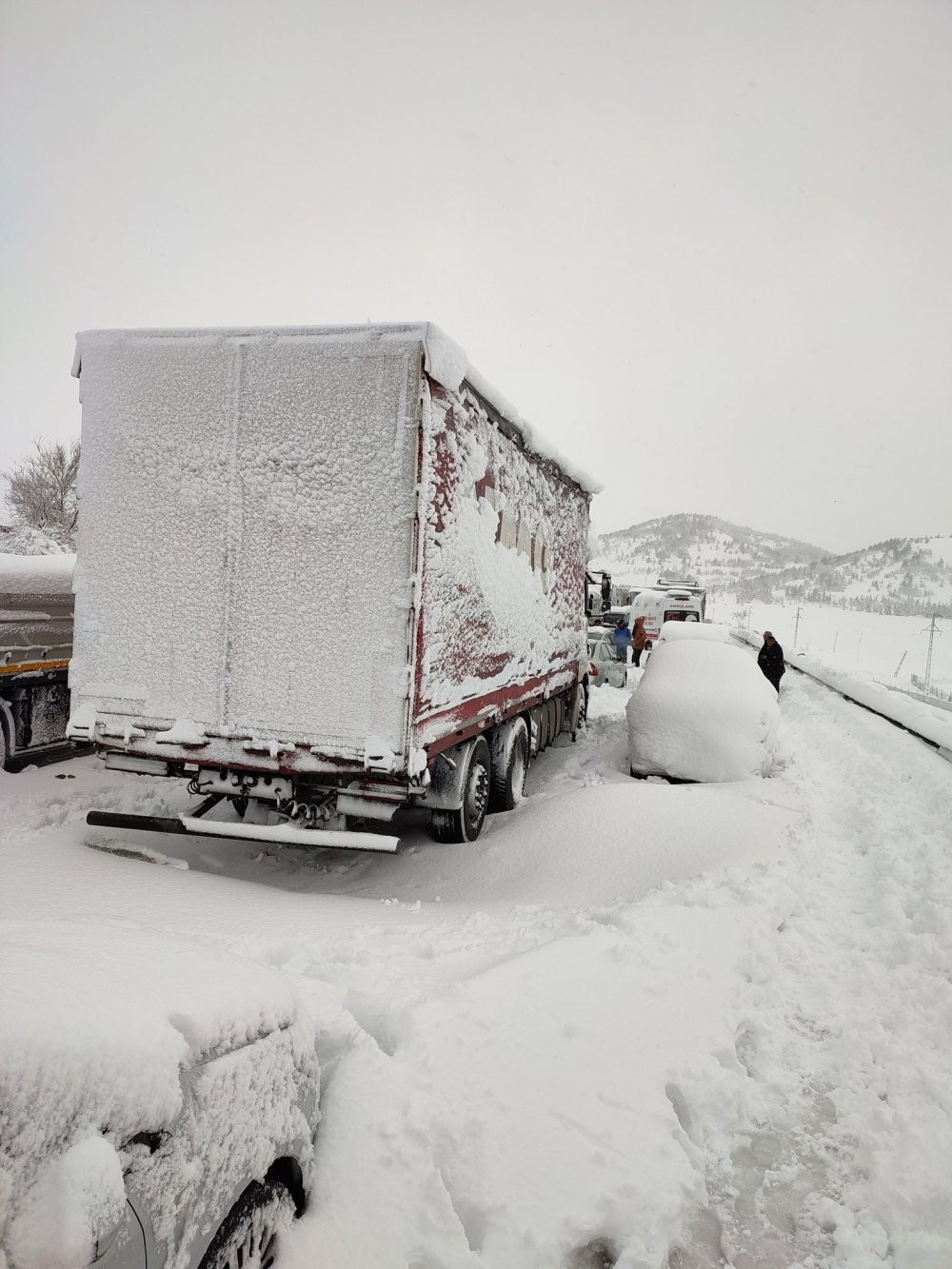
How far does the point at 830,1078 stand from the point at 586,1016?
3.66 feet

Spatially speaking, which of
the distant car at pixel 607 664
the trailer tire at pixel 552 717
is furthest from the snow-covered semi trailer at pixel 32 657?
the distant car at pixel 607 664

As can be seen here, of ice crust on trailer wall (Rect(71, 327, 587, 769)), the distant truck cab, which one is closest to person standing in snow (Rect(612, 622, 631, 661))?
the distant truck cab

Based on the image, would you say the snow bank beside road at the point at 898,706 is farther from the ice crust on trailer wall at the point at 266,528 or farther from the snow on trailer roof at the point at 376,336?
the snow on trailer roof at the point at 376,336

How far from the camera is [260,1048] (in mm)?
2232

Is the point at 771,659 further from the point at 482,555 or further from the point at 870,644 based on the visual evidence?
the point at 870,644

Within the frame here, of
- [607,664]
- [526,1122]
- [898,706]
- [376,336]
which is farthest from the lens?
[607,664]

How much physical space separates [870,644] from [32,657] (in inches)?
1900

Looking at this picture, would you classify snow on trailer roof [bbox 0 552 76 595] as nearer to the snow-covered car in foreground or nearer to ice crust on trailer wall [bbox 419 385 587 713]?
ice crust on trailer wall [bbox 419 385 587 713]

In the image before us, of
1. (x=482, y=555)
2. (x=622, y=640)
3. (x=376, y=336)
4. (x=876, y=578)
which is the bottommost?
(x=622, y=640)

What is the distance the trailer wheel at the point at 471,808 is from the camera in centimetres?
679

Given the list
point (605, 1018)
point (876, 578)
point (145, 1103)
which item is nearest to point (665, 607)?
point (605, 1018)

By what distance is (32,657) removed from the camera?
28.1 feet

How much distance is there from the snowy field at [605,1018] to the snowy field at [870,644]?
17.5 meters

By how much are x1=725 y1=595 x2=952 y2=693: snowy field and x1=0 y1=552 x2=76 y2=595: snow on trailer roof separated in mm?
19769
